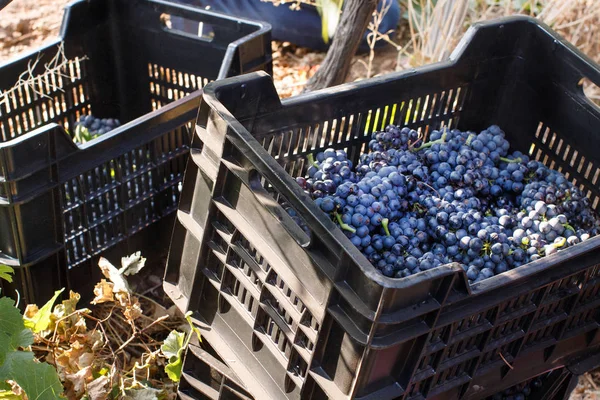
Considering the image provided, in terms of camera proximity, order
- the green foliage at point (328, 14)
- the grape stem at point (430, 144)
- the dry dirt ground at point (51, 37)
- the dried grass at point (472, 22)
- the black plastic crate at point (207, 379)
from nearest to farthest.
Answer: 1. the black plastic crate at point (207, 379)
2. the grape stem at point (430, 144)
3. the dried grass at point (472, 22)
4. the green foliage at point (328, 14)
5. the dry dirt ground at point (51, 37)

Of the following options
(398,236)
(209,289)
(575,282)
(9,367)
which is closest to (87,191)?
(209,289)

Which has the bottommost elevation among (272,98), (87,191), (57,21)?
(57,21)

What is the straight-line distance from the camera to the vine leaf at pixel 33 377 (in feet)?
4.72

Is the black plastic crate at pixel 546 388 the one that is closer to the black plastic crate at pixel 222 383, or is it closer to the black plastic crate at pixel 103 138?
the black plastic crate at pixel 222 383

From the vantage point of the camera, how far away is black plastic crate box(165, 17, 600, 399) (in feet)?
4.42

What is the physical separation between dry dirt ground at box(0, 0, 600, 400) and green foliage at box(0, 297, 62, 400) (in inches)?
95.8

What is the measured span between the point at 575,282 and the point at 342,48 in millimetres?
1505

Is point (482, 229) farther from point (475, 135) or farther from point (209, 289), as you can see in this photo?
point (209, 289)

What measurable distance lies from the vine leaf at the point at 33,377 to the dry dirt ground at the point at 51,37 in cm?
244

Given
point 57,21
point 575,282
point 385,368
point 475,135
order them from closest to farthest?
point 385,368, point 575,282, point 475,135, point 57,21

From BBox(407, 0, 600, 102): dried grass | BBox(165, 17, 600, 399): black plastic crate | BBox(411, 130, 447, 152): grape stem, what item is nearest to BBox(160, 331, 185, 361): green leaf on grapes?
BBox(165, 17, 600, 399): black plastic crate

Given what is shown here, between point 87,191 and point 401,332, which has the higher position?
point 401,332

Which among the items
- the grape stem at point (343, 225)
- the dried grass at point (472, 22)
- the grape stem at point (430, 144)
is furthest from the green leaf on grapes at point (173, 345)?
the dried grass at point (472, 22)

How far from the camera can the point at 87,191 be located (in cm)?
203
